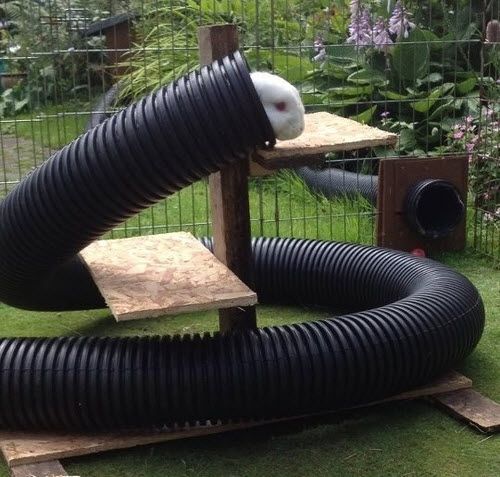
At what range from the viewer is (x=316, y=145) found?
10.1ft

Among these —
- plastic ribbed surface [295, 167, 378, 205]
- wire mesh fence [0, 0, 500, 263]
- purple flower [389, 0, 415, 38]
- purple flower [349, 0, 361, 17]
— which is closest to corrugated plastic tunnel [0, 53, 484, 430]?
wire mesh fence [0, 0, 500, 263]

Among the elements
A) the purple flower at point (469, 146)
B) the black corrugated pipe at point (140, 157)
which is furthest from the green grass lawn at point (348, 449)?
the purple flower at point (469, 146)

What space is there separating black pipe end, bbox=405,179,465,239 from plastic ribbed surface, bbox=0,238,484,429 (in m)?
1.72

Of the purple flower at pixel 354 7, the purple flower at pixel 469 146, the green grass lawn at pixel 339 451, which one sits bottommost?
the green grass lawn at pixel 339 451

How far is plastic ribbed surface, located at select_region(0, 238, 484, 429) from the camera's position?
296 cm

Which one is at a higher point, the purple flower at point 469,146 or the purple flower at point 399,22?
the purple flower at point 399,22

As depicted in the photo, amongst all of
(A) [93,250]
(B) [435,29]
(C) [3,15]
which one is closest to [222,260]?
(A) [93,250]

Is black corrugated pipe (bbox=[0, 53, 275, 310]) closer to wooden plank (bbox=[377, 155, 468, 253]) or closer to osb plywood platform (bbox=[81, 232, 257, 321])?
osb plywood platform (bbox=[81, 232, 257, 321])

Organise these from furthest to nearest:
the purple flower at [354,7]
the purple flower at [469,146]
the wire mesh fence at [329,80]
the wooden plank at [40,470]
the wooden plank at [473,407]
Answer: the purple flower at [354,7]
the purple flower at [469,146]
the wire mesh fence at [329,80]
the wooden plank at [473,407]
the wooden plank at [40,470]

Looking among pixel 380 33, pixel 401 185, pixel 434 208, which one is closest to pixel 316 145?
pixel 401 185

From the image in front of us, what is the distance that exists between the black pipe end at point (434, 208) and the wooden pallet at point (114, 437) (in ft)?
5.92

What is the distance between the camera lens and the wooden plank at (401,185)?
5.02 m

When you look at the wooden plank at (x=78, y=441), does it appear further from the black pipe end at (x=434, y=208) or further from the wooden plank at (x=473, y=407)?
the black pipe end at (x=434, y=208)

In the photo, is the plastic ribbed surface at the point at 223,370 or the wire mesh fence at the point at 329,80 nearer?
the plastic ribbed surface at the point at 223,370
